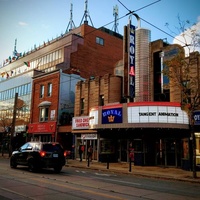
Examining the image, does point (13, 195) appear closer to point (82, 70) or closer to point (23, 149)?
point (23, 149)

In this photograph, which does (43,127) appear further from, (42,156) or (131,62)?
(42,156)

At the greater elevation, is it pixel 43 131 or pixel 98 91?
pixel 98 91

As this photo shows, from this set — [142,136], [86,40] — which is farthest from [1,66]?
[142,136]

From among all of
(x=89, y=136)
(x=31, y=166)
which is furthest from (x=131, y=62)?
(x=31, y=166)

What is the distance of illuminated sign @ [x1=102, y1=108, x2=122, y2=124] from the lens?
2405 centimetres

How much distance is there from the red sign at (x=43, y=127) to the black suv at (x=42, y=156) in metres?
17.5

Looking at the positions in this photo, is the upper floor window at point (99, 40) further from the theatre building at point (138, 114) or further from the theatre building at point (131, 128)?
the theatre building at point (131, 128)

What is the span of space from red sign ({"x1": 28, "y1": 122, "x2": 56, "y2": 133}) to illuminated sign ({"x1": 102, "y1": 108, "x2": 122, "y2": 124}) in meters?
11.4

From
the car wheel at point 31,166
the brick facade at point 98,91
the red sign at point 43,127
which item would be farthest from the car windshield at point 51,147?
the red sign at point 43,127

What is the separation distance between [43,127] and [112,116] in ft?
49.8

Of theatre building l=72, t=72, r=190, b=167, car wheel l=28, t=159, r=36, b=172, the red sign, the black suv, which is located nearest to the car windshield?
the black suv

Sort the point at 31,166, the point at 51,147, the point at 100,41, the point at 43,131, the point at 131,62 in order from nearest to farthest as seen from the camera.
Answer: the point at 31,166 → the point at 51,147 → the point at 131,62 → the point at 43,131 → the point at 100,41

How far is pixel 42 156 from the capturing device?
52.9 feet

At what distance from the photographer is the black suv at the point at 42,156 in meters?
16.1
